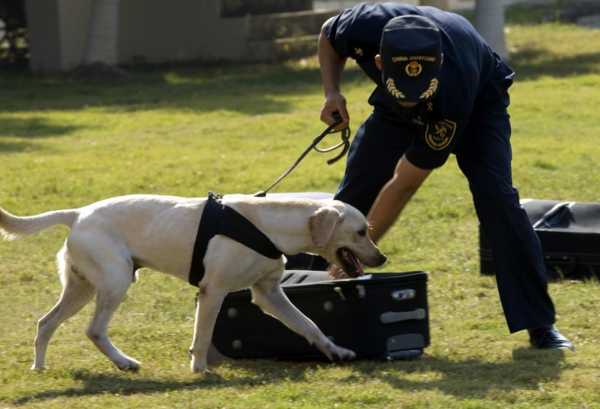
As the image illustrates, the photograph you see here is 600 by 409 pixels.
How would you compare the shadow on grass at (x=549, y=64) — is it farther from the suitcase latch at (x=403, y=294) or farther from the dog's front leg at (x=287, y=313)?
the dog's front leg at (x=287, y=313)

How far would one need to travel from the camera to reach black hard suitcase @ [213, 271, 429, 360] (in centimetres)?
602

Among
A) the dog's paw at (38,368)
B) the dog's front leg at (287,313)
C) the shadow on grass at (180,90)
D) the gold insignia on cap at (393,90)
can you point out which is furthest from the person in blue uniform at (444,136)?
the shadow on grass at (180,90)

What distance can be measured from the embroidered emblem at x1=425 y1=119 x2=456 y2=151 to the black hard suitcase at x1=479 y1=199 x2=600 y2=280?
2283 millimetres

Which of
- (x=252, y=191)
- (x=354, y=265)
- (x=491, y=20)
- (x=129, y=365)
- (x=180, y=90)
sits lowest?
(x=180, y=90)

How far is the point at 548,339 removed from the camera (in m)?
6.21

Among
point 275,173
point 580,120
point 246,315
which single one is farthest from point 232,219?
point 580,120

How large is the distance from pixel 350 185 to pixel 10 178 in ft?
20.3

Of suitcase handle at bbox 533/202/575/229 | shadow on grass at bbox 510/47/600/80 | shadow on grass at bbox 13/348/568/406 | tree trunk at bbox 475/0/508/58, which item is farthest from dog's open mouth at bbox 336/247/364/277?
tree trunk at bbox 475/0/508/58

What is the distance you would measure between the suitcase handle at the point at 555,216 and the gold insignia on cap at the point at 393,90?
290 cm

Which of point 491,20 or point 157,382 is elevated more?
point 157,382

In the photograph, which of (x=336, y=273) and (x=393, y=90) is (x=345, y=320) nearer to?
(x=336, y=273)

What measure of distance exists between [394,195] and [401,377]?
881 millimetres

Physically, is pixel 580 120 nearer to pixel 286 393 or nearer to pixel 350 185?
pixel 350 185

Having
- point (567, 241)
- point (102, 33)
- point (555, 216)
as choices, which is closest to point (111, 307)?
point (567, 241)
